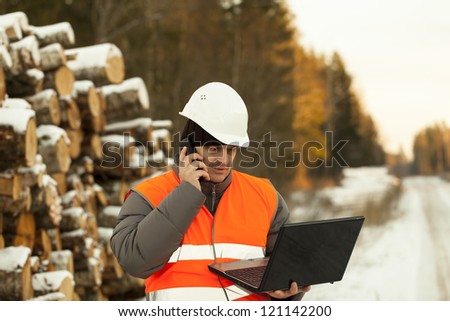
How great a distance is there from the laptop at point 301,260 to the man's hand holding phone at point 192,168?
1.08 feet

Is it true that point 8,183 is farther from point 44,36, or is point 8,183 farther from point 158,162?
point 158,162

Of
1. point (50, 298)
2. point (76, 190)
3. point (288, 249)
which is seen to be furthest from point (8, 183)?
point (288, 249)

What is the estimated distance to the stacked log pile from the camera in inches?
149

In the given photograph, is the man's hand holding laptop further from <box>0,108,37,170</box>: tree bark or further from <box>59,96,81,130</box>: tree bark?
<box>59,96,81,130</box>: tree bark

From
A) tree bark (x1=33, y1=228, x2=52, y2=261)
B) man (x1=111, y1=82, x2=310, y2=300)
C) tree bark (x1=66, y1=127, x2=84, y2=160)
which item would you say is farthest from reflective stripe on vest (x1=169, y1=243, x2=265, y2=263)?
tree bark (x1=66, y1=127, x2=84, y2=160)

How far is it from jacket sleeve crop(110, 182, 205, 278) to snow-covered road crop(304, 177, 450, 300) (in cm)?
263

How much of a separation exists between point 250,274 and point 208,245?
0.60 feet

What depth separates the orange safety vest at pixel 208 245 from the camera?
2053 mm

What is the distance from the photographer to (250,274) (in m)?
2.04

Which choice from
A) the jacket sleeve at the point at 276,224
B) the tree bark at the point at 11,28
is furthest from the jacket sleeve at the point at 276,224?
the tree bark at the point at 11,28

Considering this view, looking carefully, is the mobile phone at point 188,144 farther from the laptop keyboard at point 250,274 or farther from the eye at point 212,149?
the laptop keyboard at point 250,274

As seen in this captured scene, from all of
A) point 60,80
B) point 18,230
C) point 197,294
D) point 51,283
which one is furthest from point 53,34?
point 197,294

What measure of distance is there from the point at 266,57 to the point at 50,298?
53.2ft

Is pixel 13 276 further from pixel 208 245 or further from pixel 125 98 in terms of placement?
pixel 125 98
